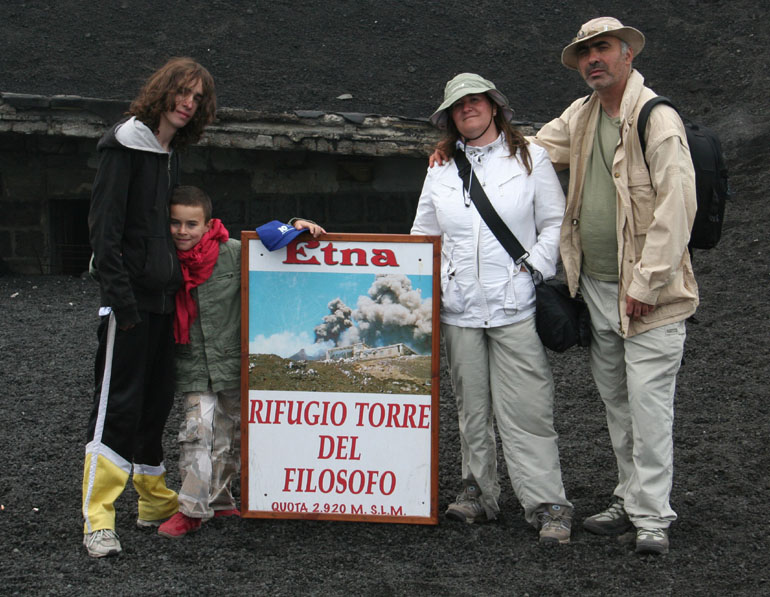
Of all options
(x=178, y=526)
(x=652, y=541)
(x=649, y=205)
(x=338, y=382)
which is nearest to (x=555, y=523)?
(x=652, y=541)

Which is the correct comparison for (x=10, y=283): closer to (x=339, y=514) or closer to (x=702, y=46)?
(x=339, y=514)

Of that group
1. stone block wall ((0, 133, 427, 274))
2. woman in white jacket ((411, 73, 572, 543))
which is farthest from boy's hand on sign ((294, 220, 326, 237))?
stone block wall ((0, 133, 427, 274))

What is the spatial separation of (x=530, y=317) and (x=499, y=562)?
3.36 ft

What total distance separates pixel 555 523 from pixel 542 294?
3.24 ft

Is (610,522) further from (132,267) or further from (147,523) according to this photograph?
(132,267)

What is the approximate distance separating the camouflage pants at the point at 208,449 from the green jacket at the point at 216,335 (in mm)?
68

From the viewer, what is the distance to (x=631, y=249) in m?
3.71

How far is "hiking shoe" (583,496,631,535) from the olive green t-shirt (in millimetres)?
1050

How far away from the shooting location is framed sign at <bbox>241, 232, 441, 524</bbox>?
4.00 m

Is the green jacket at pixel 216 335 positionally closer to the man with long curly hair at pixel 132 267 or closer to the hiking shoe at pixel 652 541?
the man with long curly hair at pixel 132 267

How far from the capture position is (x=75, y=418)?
5.56m

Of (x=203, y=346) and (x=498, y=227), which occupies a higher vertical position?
(x=498, y=227)

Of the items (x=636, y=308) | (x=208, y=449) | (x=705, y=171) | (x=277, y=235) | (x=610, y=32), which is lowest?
(x=208, y=449)

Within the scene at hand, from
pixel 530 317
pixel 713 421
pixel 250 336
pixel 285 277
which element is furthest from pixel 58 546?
pixel 713 421
